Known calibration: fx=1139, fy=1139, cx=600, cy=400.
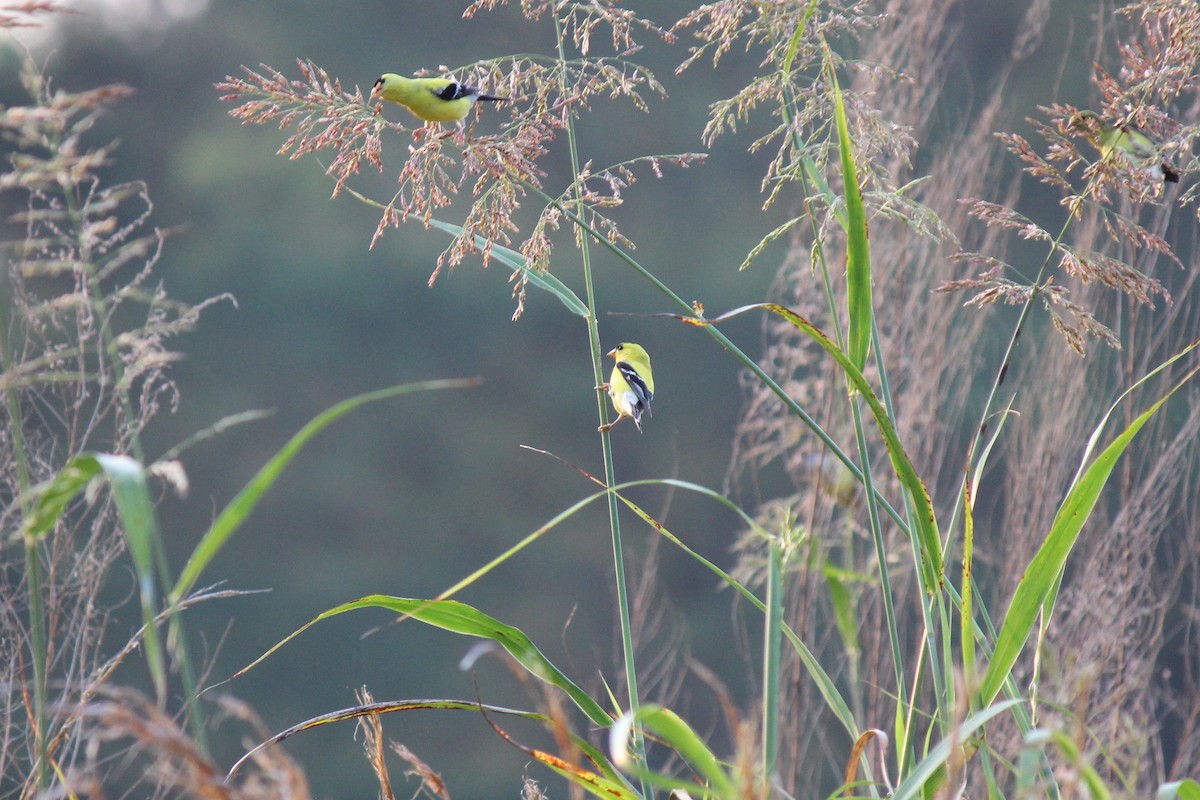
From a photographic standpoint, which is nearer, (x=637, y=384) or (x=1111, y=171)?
(x=1111, y=171)

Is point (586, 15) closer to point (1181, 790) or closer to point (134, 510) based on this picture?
point (134, 510)

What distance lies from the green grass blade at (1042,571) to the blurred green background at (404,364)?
36.1ft

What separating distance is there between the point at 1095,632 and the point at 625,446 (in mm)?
10651

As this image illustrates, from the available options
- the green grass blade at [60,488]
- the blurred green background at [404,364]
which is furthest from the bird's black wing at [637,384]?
the blurred green background at [404,364]

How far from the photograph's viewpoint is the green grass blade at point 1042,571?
1.36 m

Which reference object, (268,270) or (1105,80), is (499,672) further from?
(1105,80)

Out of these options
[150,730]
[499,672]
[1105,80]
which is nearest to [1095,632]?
[1105,80]

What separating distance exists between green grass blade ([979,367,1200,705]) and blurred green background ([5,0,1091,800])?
11009mm

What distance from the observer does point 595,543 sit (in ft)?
46.5

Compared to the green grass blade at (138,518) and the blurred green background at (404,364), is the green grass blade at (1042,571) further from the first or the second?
the blurred green background at (404,364)

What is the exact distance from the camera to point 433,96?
6.63ft

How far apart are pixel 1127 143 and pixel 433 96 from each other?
3.72 feet

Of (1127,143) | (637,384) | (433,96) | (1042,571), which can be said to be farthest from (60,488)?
(637,384)

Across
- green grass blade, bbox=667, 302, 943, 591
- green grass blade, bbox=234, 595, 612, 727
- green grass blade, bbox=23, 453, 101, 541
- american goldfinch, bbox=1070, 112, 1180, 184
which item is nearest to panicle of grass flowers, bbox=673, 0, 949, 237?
american goldfinch, bbox=1070, 112, 1180, 184
